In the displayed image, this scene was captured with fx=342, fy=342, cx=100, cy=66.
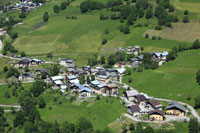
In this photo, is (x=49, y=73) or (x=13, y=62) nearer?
(x=49, y=73)

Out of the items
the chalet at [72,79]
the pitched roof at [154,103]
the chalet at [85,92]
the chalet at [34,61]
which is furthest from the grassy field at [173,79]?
the chalet at [34,61]

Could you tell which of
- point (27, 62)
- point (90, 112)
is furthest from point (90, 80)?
point (27, 62)

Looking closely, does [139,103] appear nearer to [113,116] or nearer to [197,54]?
[113,116]

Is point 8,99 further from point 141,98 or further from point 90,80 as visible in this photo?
point 141,98

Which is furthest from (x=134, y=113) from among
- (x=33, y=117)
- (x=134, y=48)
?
(x=134, y=48)

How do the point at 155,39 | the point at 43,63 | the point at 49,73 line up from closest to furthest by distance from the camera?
the point at 49,73 → the point at 43,63 → the point at 155,39

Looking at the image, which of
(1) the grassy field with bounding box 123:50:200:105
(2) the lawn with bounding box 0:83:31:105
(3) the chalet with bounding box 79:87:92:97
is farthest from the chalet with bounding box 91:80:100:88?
(2) the lawn with bounding box 0:83:31:105

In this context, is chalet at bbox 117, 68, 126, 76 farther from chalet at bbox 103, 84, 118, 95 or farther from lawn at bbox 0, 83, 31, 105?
lawn at bbox 0, 83, 31, 105
